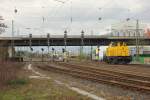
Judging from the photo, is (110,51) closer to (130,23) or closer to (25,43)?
(25,43)

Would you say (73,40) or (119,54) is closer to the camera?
(119,54)

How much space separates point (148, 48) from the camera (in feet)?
492

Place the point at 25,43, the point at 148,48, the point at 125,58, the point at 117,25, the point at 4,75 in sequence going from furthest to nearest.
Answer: the point at 117,25 → the point at 148,48 → the point at 25,43 → the point at 125,58 → the point at 4,75

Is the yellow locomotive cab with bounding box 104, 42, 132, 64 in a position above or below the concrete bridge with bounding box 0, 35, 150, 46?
below

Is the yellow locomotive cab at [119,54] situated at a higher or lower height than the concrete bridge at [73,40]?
lower

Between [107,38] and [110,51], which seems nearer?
[110,51]

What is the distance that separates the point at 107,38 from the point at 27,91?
12157 centimetres

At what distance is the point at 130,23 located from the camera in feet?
547

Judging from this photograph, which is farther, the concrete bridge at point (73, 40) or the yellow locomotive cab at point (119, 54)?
the concrete bridge at point (73, 40)

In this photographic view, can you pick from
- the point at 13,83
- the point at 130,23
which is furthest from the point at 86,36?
the point at 13,83

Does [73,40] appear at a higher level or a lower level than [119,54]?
higher

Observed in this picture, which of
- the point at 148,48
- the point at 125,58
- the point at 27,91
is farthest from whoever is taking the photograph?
the point at 148,48

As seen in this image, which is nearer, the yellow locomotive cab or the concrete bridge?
the yellow locomotive cab

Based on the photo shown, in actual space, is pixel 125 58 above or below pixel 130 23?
below
